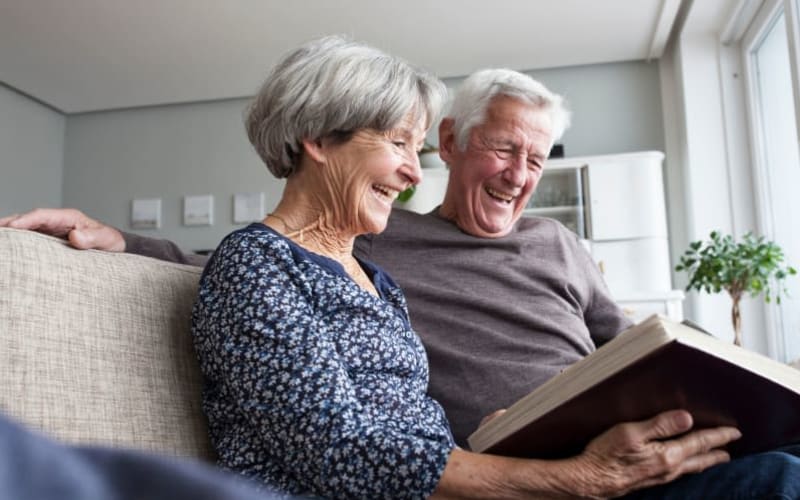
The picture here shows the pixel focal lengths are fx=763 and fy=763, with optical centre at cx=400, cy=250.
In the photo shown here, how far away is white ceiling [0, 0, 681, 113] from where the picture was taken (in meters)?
4.45

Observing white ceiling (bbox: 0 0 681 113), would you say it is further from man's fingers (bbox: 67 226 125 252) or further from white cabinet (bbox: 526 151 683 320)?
man's fingers (bbox: 67 226 125 252)

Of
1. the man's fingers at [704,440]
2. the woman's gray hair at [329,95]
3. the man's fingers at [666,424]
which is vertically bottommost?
the man's fingers at [704,440]

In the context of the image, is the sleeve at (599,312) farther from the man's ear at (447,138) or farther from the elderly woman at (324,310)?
the elderly woman at (324,310)

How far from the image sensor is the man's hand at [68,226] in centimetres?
108

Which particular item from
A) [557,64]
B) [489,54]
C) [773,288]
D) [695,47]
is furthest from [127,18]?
[773,288]

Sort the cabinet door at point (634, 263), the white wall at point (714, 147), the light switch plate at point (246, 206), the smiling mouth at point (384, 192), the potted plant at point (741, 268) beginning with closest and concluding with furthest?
the smiling mouth at point (384, 192) < the potted plant at point (741, 268) < the white wall at point (714, 147) < the cabinet door at point (634, 263) < the light switch plate at point (246, 206)

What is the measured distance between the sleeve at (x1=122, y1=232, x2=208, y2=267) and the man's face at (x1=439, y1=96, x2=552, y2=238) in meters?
0.66

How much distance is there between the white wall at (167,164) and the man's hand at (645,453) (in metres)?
5.19

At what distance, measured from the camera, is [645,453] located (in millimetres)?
906

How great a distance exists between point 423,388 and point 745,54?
4154 mm

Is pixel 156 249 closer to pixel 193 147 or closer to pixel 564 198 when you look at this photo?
pixel 564 198

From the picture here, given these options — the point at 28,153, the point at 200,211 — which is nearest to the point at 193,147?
the point at 200,211

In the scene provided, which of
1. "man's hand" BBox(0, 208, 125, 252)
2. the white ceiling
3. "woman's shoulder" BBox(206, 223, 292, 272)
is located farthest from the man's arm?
the white ceiling

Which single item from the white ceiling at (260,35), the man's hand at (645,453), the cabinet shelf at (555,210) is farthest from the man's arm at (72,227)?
the cabinet shelf at (555,210)
